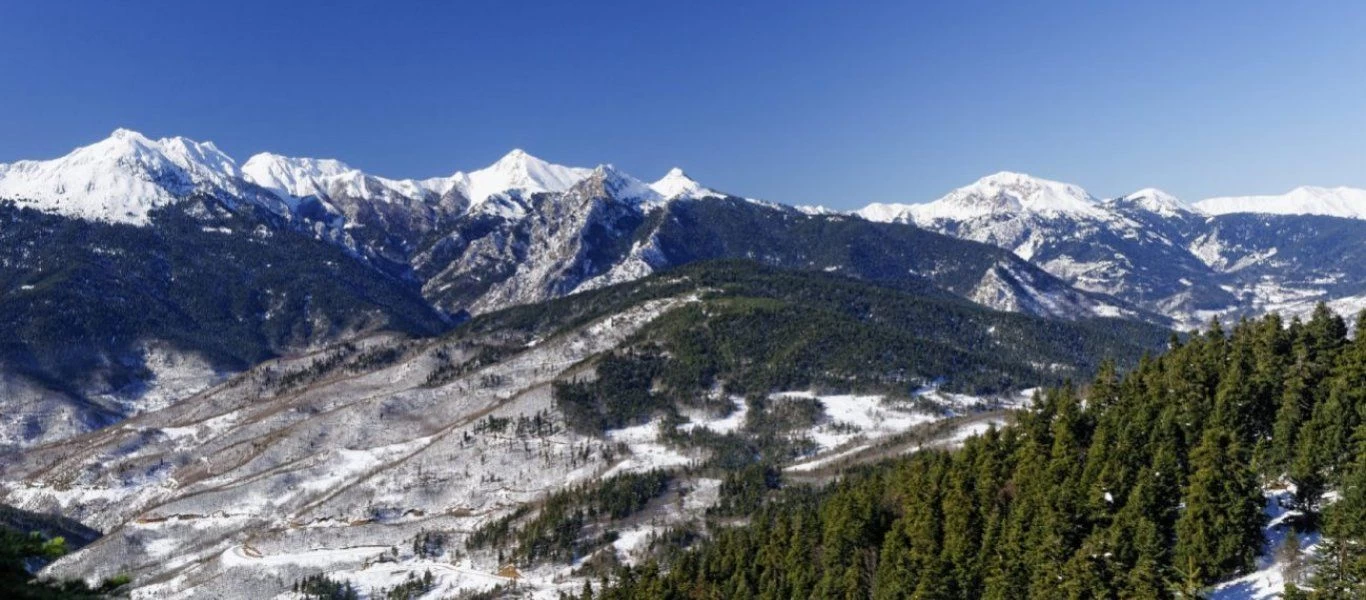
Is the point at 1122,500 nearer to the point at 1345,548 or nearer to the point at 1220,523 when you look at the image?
the point at 1220,523

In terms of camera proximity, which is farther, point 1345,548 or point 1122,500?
point 1122,500

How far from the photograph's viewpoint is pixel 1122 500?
316 ft

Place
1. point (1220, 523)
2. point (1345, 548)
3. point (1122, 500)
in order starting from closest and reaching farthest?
1. point (1345, 548)
2. point (1220, 523)
3. point (1122, 500)

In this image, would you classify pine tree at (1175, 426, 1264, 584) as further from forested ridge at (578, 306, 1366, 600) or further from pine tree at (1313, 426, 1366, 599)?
pine tree at (1313, 426, 1366, 599)

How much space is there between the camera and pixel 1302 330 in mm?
126188

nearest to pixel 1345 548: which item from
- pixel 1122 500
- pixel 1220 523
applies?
pixel 1220 523

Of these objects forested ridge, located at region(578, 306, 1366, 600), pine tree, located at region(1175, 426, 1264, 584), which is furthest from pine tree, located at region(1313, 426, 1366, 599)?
pine tree, located at region(1175, 426, 1264, 584)

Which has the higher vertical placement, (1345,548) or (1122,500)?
(1122,500)

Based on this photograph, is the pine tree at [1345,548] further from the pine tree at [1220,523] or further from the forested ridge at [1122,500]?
the pine tree at [1220,523]

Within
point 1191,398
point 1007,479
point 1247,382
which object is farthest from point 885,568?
point 1247,382

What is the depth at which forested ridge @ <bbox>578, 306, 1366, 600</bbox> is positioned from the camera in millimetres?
83000

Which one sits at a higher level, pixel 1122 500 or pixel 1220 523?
pixel 1122 500

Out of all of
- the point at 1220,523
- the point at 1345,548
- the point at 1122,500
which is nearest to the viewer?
the point at 1345,548

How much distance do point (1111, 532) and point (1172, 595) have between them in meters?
8.19
